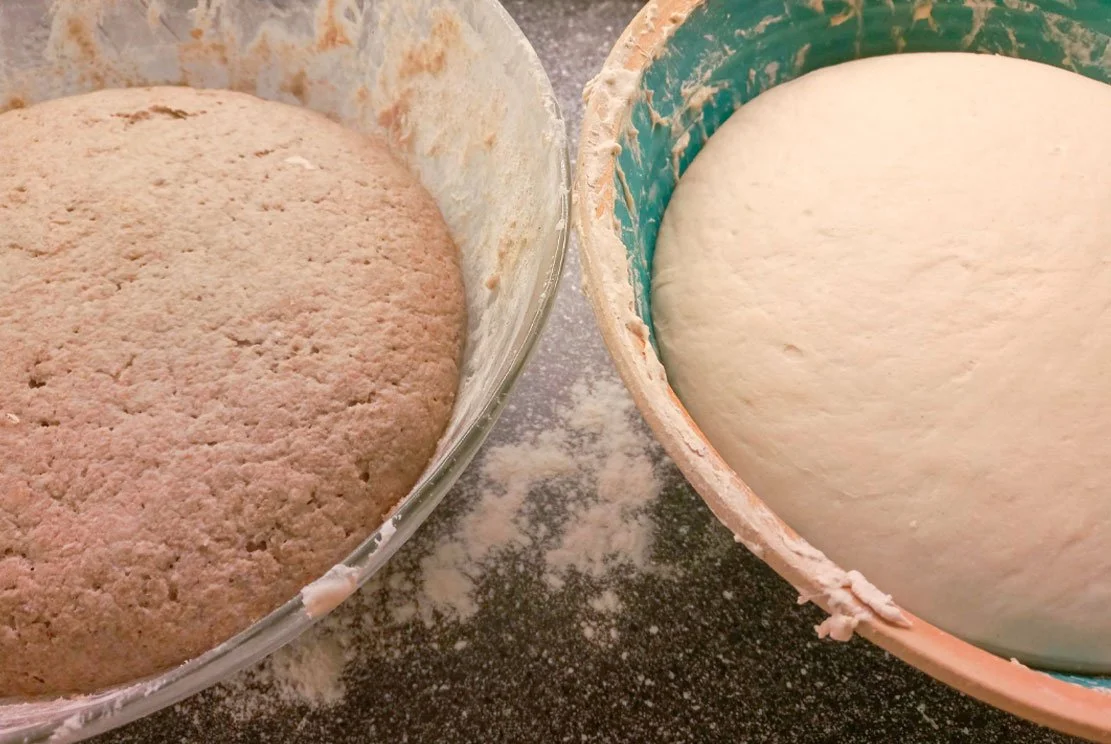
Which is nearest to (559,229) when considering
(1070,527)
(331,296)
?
(331,296)

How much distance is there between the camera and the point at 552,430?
3.29 feet

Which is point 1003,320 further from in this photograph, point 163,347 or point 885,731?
point 163,347

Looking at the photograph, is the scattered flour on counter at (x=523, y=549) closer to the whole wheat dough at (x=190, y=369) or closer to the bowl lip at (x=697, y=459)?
the whole wheat dough at (x=190, y=369)

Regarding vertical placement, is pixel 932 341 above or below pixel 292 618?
above

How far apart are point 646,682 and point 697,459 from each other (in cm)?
35

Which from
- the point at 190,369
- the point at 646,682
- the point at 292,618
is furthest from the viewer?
the point at 646,682

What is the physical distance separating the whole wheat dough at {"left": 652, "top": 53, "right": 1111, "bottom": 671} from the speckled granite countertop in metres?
0.21

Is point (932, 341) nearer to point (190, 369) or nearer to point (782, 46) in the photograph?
point (782, 46)

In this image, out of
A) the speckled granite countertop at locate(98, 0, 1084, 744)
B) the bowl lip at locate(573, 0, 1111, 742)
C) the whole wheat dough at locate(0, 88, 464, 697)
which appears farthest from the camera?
the speckled granite countertop at locate(98, 0, 1084, 744)

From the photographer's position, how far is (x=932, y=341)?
27.0 inches

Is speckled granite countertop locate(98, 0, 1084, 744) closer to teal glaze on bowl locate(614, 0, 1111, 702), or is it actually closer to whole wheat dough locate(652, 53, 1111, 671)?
whole wheat dough locate(652, 53, 1111, 671)

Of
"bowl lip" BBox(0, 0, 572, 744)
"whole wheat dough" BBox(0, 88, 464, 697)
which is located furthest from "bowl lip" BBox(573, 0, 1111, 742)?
"whole wheat dough" BBox(0, 88, 464, 697)

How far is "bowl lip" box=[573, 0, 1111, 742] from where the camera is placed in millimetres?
564

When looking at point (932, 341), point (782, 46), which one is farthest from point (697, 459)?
point (782, 46)
